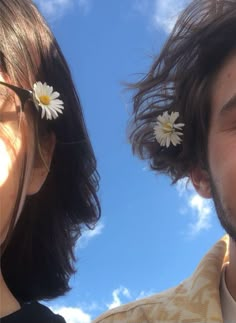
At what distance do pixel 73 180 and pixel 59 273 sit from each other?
300mm

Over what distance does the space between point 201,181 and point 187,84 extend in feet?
1.63

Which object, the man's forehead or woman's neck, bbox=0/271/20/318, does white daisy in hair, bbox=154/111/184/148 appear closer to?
the man's forehead

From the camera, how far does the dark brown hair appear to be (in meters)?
2.50

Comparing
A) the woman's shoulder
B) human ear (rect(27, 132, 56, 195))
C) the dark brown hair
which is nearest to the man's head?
the dark brown hair

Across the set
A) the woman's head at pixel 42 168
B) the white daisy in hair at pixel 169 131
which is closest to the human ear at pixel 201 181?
the white daisy in hair at pixel 169 131

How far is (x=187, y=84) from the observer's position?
8.68 feet

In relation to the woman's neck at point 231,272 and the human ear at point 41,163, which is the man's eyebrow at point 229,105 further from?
the human ear at point 41,163

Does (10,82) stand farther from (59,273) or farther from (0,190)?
(59,273)

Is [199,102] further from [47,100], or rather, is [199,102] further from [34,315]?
[34,315]

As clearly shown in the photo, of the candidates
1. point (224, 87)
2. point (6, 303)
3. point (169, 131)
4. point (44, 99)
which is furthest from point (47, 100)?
point (169, 131)

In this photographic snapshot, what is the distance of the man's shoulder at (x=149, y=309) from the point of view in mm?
2008

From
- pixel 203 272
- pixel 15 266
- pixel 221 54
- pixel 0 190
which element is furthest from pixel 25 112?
pixel 221 54

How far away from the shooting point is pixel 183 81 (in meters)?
2.68

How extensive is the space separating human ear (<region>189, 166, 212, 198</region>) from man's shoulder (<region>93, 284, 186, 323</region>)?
1.45ft
